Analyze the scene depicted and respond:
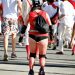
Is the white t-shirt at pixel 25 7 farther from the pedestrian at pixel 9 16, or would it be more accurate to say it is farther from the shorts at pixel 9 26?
the shorts at pixel 9 26

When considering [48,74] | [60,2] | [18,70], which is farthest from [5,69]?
[60,2]

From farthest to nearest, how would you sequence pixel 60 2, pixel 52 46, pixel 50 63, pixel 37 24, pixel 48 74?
pixel 52 46
pixel 60 2
pixel 50 63
pixel 48 74
pixel 37 24

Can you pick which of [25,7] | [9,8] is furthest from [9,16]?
[25,7]

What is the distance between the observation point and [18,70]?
405 inches

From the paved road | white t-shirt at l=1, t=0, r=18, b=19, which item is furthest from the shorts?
the paved road

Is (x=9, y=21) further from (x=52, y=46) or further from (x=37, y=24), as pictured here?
(x=52, y=46)

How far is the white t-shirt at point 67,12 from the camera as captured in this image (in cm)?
1357

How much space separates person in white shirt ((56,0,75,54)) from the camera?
13.6m

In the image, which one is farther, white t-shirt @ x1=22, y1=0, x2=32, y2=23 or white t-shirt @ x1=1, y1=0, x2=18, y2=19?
white t-shirt @ x1=1, y1=0, x2=18, y2=19

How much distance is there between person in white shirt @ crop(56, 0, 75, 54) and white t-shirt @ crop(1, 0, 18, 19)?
2.16m

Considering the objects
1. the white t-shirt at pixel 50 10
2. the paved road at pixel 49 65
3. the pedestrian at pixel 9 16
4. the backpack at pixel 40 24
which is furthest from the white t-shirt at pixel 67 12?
the backpack at pixel 40 24

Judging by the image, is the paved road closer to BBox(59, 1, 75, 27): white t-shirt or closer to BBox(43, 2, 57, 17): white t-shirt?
BBox(59, 1, 75, 27): white t-shirt

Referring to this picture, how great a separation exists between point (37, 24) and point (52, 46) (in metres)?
7.25

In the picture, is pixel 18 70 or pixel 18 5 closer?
pixel 18 70
